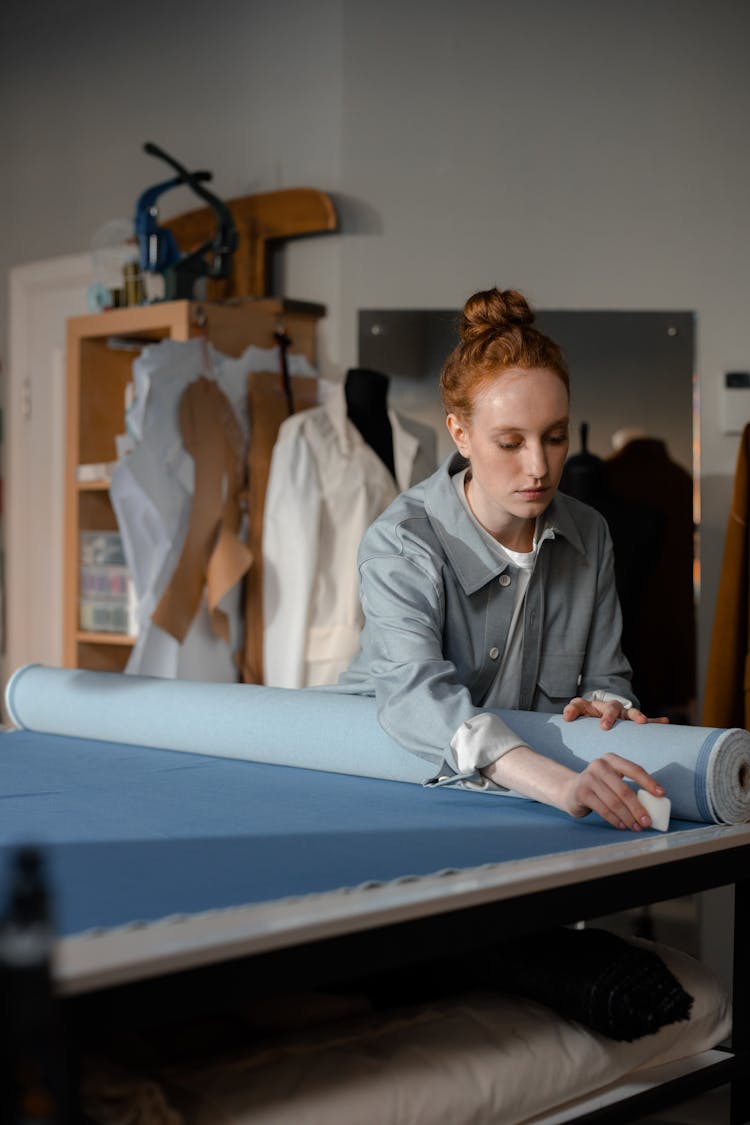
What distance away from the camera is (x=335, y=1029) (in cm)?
126

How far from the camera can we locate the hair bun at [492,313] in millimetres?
1757

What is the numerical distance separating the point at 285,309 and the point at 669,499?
3.57 feet

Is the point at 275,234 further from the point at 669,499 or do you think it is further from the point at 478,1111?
the point at 478,1111

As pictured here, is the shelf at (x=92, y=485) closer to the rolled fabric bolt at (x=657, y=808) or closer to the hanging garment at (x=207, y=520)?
the hanging garment at (x=207, y=520)

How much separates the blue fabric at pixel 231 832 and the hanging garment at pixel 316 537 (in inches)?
56.6

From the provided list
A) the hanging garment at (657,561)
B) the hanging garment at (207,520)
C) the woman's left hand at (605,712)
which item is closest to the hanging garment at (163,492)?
the hanging garment at (207,520)

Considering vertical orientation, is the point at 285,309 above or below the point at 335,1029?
above

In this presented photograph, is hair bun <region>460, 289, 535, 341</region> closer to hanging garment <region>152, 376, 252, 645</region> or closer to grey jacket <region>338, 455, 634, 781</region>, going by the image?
grey jacket <region>338, 455, 634, 781</region>

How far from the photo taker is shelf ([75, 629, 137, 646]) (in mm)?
3586

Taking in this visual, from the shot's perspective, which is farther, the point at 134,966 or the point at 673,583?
the point at 673,583

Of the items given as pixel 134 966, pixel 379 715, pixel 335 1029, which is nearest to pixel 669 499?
pixel 379 715

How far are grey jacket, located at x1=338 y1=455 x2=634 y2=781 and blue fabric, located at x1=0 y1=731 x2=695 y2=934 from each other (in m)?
0.13

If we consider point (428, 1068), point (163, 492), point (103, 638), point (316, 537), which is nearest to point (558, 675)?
point (428, 1068)

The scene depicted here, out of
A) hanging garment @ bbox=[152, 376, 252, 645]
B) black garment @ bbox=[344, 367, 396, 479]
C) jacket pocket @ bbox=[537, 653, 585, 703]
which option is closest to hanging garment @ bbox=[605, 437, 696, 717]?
black garment @ bbox=[344, 367, 396, 479]
